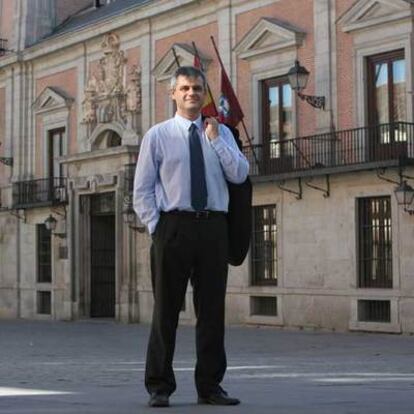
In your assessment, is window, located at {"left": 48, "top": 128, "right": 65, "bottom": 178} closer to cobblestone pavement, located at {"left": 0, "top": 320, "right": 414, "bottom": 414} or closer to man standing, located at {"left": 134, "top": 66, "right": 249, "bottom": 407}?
cobblestone pavement, located at {"left": 0, "top": 320, "right": 414, "bottom": 414}

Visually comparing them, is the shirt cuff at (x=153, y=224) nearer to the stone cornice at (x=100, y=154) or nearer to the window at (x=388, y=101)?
the window at (x=388, y=101)

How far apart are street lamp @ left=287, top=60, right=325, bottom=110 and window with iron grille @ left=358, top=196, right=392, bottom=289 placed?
2407mm

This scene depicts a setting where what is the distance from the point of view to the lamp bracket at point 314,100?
79.3 feet

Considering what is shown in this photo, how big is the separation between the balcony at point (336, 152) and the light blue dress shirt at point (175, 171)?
1506cm

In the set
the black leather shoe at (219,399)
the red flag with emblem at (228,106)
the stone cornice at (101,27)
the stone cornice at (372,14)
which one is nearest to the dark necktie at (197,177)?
the black leather shoe at (219,399)

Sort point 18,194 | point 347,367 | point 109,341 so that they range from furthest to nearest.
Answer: point 18,194, point 109,341, point 347,367

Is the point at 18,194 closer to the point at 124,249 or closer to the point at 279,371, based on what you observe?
the point at 124,249

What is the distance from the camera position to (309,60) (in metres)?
25.2

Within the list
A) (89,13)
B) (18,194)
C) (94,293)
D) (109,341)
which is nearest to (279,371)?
(109,341)

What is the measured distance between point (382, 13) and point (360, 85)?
5.29 ft

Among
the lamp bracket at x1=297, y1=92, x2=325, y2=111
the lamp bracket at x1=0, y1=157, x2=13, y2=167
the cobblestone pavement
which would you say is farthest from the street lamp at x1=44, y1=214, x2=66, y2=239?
the lamp bracket at x1=297, y1=92, x2=325, y2=111

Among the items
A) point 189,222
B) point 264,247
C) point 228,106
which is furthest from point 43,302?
point 189,222

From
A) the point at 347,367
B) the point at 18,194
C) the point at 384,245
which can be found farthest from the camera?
the point at 18,194

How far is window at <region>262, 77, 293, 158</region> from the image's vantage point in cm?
2577
